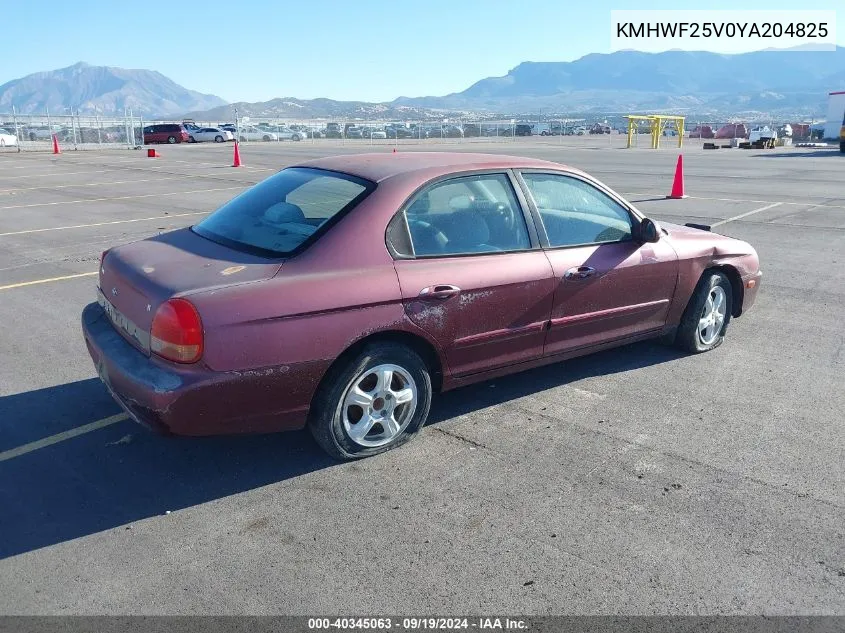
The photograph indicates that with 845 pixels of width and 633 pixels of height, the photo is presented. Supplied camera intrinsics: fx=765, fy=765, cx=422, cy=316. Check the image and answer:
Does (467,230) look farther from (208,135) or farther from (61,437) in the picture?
(208,135)

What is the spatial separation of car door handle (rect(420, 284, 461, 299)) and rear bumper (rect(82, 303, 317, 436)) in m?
0.75

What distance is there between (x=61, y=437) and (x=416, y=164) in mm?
2574

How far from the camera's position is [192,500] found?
3.70 meters

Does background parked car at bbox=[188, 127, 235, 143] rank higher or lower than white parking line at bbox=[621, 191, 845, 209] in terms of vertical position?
higher

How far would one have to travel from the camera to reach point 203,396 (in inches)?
139

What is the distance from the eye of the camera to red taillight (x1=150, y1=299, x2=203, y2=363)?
3521mm

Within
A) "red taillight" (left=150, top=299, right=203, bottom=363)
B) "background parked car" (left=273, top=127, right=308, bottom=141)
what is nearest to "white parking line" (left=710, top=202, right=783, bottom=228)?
"red taillight" (left=150, top=299, right=203, bottom=363)

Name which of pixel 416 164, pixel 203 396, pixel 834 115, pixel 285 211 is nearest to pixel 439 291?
pixel 416 164

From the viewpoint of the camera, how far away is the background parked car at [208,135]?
49.7 metres

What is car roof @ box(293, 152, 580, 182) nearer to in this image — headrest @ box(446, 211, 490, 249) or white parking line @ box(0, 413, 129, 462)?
headrest @ box(446, 211, 490, 249)

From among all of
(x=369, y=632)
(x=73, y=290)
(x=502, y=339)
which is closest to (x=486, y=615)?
(x=369, y=632)

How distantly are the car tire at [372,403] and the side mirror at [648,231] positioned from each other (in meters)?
1.87

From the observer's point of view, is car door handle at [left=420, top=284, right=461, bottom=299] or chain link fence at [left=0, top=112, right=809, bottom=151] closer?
car door handle at [left=420, top=284, right=461, bottom=299]

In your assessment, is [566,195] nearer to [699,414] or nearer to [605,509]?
[699,414]
